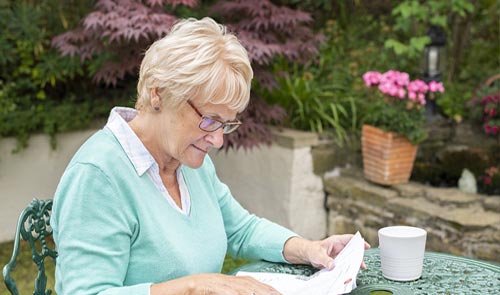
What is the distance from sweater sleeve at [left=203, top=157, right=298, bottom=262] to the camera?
1964 mm

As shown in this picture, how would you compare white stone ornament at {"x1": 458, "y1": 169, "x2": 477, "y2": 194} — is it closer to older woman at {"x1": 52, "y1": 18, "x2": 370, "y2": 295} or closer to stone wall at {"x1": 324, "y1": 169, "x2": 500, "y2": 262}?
stone wall at {"x1": 324, "y1": 169, "x2": 500, "y2": 262}

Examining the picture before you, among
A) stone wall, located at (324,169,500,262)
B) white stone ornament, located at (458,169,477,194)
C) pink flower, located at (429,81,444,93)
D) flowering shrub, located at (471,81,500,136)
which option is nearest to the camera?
stone wall, located at (324,169,500,262)

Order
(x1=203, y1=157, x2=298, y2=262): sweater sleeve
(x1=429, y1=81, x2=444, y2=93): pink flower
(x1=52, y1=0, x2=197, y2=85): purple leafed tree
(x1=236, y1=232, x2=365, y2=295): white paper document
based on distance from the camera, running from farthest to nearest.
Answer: (x1=429, y1=81, x2=444, y2=93): pink flower
(x1=52, y1=0, x2=197, y2=85): purple leafed tree
(x1=203, y1=157, x2=298, y2=262): sweater sleeve
(x1=236, y1=232, x2=365, y2=295): white paper document

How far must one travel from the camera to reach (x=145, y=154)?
170 cm

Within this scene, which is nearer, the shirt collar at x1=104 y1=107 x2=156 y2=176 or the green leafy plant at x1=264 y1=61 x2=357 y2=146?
the shirt collar at x1=104 y1=107 x2=156 y2=176

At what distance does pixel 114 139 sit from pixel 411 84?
9.14 feet

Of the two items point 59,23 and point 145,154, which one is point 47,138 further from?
point 145,154

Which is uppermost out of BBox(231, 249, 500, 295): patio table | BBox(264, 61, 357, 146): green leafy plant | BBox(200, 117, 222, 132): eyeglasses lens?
BBox(200, 117, 222, 132): eyeglasses lens

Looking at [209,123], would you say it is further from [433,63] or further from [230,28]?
[433,63]

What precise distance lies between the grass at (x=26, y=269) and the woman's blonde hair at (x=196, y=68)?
242 cm

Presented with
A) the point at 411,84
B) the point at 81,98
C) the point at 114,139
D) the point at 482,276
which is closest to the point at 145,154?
the point at 114,139

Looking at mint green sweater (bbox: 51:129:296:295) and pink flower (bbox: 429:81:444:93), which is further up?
mint green sweater (bbox: 51:129:296:295)

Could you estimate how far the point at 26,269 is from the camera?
412cm

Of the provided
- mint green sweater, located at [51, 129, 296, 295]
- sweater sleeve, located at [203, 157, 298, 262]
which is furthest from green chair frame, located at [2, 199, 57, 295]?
sweater sleeve, located at [203, 157, 298, 262]
